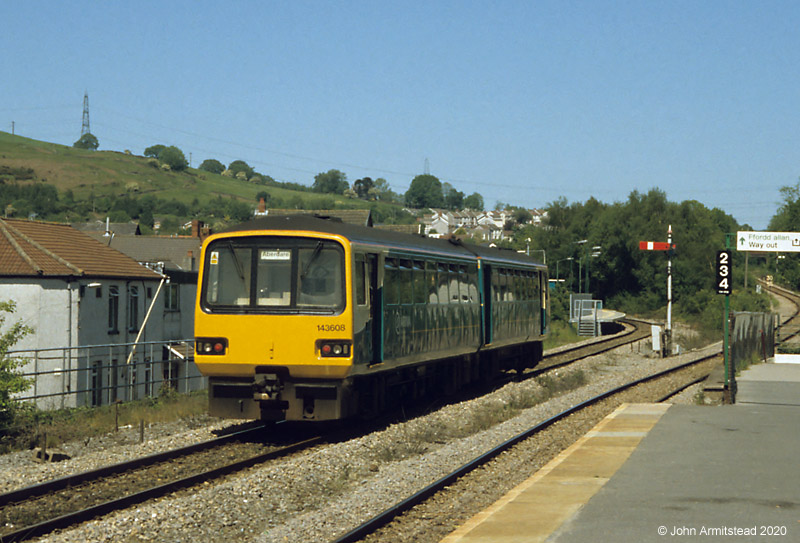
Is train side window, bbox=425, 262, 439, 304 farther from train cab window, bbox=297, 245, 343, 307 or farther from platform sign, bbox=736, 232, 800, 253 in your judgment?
platform sign, bbox=736, 232, 800, 253

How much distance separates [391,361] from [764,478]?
6.64 m

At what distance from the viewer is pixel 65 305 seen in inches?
1399

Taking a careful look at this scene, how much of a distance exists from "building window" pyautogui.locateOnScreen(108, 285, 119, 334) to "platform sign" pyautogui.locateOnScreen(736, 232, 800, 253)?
26819 millimetres

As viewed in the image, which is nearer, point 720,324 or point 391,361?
point 391,361

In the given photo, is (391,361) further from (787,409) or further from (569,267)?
(569,267)

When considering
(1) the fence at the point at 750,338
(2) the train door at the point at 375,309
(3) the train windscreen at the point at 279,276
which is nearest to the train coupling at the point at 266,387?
(3) the train windscreen at the point at 279,276

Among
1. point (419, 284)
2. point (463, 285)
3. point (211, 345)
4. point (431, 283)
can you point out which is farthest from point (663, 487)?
point (463, 285)

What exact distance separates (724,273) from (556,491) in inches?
364

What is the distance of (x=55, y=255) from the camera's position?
37.0 metres

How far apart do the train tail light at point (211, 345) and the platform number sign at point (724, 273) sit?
9.24 metres

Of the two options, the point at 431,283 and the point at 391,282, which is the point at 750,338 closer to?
the point at 431,283

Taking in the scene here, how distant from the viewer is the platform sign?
18.4 metres

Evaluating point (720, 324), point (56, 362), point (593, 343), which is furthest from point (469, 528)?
point (720, 324)

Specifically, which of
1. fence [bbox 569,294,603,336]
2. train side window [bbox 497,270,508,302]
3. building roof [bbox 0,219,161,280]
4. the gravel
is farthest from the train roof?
fence [bbox 569,294,603,336]
